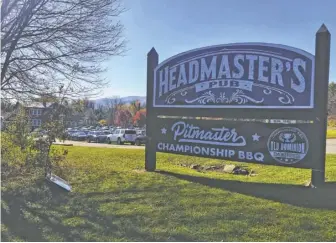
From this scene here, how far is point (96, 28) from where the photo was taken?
9.70 m

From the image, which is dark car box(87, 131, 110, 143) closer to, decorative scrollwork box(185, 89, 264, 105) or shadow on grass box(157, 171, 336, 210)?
decorative scrollwork box(185, 89, 264, 105)

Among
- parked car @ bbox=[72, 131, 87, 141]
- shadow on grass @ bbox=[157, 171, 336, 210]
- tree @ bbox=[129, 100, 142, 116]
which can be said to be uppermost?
tree @ bbox=[129, 100, 142, 116]

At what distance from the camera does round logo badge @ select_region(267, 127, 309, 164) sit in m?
7.43

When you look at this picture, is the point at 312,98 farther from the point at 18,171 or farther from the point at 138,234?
the point at 18,171

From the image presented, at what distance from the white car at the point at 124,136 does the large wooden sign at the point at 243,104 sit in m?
20.7

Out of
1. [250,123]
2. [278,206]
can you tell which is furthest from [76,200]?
[250,123]

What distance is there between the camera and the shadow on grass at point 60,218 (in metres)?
4.37

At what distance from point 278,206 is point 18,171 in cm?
572

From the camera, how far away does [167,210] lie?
5.47 metres

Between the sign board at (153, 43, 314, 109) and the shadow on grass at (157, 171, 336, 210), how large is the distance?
5.85 feet

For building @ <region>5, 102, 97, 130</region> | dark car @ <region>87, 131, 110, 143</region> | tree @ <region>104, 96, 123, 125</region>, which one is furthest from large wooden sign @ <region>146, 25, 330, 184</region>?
tree @ <region>104, 96, 123, 125</region>

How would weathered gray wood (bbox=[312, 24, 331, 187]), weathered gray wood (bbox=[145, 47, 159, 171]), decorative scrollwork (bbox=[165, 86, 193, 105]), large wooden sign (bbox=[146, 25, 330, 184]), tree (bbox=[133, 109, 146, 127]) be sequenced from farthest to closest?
tree (bbox=[133, 109, 146, 127]) → weathered gray wood (bbox=[145, 47, 159, 171]) → decorative scrollwork (bbox=[165, 86, 193, 105]) → large wooden sign (bbox=[146, 25, 330, 184]) → weathered gray wood (bbox=[312, 24, 331, 187])

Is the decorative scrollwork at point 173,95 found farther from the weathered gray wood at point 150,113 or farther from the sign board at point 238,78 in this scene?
the weathered gray wood at point 150,113

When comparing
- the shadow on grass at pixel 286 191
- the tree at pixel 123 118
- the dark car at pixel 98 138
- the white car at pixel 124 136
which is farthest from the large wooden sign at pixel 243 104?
the tree at pixel 123 118
